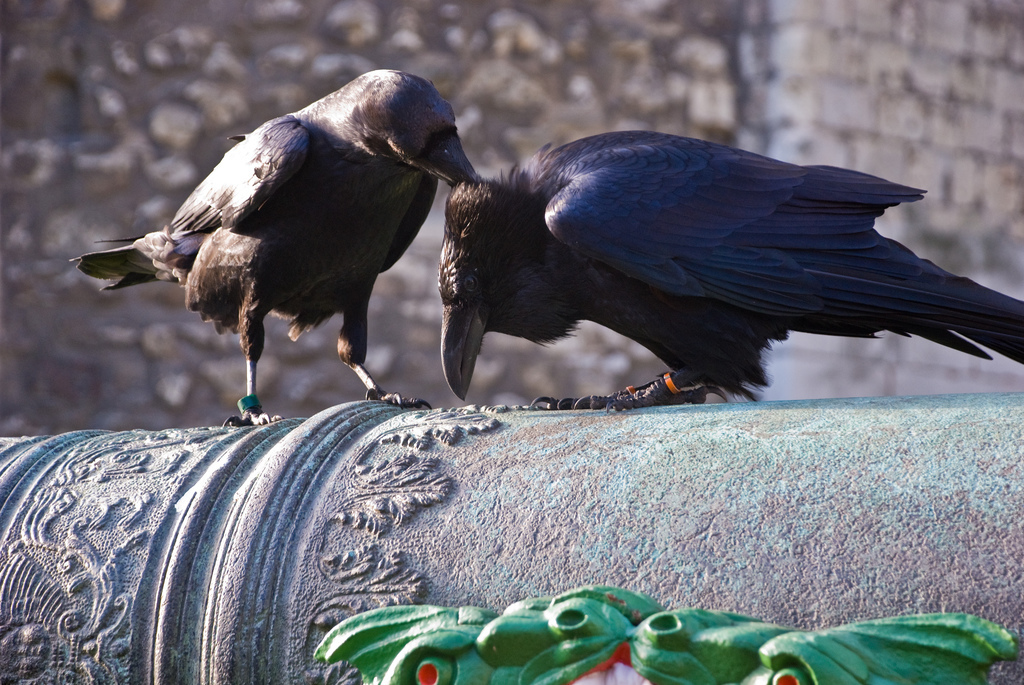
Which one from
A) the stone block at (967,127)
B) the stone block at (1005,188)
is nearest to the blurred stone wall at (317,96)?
the stone block at (967,127)

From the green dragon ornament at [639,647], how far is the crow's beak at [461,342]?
3.12 feet

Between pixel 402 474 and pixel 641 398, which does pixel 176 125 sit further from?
pixel 402 474

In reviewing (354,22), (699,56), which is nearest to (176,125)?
(354,22)

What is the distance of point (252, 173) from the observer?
2.88 metres

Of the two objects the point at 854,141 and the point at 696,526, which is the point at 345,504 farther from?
the point at 854,141

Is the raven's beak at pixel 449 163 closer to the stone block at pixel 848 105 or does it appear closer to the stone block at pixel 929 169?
the stone block at pixel 848 105

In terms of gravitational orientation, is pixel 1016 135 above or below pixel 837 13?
below

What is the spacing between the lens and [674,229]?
236 centimetres

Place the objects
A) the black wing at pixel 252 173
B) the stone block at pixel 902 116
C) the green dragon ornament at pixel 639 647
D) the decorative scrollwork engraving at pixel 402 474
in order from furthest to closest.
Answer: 1. the stone block at pixel 902 116
2. the black wing at pixel 252 173
3. the decorative scrollwork engraving at pixel 402 474
4. the green dragon ornament at pixel 639 647

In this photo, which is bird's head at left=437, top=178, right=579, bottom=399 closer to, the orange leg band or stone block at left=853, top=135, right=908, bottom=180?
the orange leg band

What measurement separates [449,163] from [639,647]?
4.83 feet

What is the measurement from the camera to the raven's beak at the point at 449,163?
2625 mm

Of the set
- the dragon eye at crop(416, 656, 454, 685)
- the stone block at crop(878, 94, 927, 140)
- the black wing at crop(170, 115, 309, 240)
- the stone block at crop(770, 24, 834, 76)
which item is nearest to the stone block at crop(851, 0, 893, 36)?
the stone block at crop(770, 24, 834, 76)

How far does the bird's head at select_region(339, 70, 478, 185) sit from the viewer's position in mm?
2662
